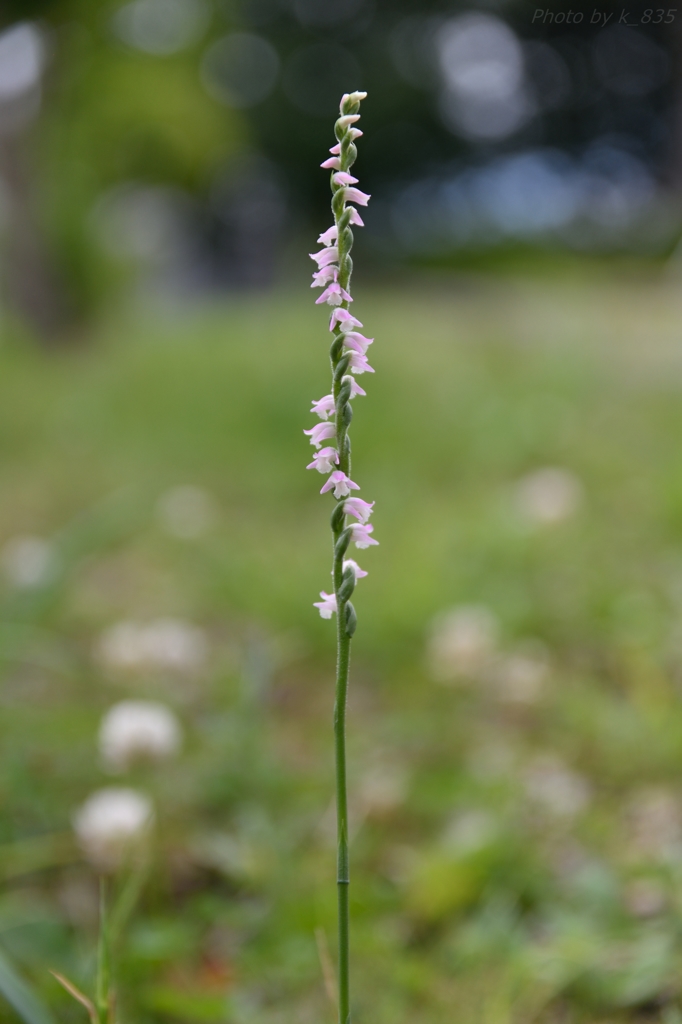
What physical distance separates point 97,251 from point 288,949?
8.58 m

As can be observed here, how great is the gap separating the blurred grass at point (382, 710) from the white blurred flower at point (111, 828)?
10 centimetres

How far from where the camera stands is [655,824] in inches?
54.1

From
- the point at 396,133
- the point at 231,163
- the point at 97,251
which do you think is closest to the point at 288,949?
the point at 97,251

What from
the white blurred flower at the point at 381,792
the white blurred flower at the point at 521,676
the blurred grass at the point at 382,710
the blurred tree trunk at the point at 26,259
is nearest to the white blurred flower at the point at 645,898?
the blurred grass at the point at 382,710

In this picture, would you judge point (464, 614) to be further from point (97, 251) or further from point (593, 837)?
point (97, 251)

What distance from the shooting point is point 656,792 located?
147cm

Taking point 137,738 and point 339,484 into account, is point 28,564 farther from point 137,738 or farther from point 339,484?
point 339,484

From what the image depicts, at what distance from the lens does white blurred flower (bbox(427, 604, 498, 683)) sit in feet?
5.95

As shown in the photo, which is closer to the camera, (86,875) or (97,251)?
(86,875)

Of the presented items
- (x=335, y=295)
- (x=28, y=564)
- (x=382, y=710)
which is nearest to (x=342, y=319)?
(x=335, y=295)

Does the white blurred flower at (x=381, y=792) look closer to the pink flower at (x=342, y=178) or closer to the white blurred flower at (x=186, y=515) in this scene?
the pink flower at (x=342, y=178)

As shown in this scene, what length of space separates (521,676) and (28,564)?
1.27 metres

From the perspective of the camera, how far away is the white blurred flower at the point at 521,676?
179 cm

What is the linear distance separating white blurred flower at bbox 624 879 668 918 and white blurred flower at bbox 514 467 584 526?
149 cm
